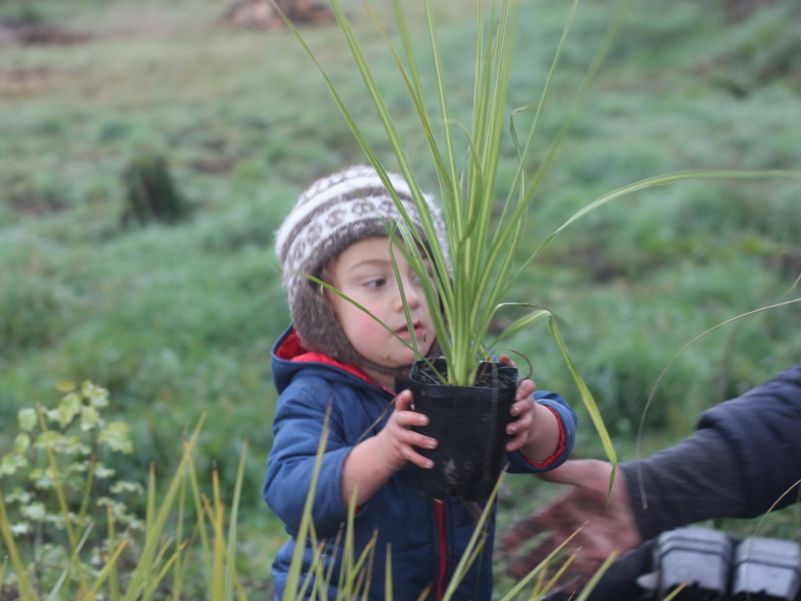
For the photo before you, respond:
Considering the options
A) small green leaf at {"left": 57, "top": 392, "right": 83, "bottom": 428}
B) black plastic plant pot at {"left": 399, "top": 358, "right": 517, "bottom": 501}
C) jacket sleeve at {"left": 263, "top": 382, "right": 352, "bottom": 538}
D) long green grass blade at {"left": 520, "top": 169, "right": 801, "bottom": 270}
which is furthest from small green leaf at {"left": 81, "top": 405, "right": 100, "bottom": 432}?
long green grass blade at {"left": 520, "top": 169, "right": 801, "bottom": 270}

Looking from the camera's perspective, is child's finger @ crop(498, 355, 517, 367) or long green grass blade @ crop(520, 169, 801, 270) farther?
child's finger @ crop(498, 355, 517, 367)

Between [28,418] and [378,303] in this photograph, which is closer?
[378,303]

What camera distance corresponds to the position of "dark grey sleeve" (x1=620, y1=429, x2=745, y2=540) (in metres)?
2.40

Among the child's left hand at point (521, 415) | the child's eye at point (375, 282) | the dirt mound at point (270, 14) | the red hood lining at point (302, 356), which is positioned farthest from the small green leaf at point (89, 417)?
the dirt mound at point (270, 14)

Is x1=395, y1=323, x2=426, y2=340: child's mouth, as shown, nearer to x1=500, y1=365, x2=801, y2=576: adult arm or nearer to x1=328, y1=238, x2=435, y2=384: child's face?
x1=328, y1=238, x2=435, y2=384: child's face

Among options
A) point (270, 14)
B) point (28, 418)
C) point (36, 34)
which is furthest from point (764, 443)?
point (36, 34)

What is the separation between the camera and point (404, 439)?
178 cm

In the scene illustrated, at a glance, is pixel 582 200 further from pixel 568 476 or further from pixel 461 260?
pixel 461 260

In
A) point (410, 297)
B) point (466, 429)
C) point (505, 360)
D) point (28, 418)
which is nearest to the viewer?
point (466, 429)

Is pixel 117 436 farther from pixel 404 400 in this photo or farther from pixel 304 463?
pixel 404 400

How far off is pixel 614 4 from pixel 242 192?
7.43 meters

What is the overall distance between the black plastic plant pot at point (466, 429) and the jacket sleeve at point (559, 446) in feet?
0.77

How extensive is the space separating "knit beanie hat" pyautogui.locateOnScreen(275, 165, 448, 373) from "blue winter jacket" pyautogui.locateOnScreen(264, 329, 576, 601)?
0.05 metres

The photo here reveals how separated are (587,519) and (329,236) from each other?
84 centimetres
